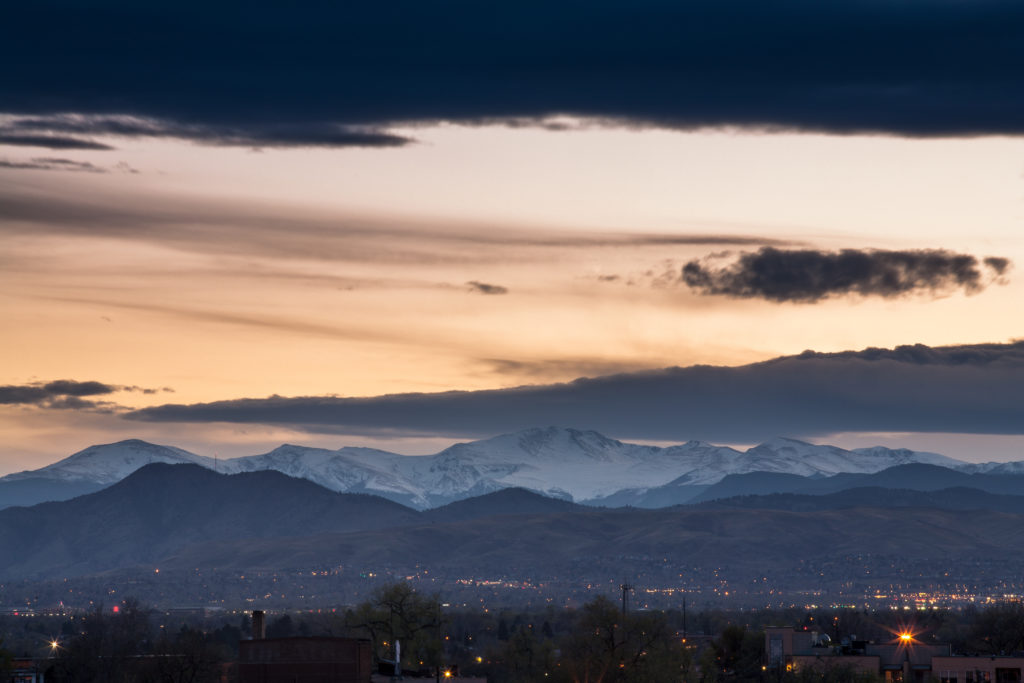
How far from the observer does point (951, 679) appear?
542 feet

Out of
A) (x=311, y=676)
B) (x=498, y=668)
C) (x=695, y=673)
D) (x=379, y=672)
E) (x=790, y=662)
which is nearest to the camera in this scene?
(x=311, y=676)

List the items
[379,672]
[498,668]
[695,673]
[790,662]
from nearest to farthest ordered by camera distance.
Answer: [379,672] < [695,673] < [790,662] < [498,668]

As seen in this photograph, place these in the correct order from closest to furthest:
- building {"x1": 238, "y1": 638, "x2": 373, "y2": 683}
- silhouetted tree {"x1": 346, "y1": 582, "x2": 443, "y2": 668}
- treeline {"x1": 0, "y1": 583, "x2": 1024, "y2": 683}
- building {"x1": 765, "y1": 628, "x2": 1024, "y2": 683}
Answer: building {"x1": 238, "y1": 638, "x2": 373, "y2": 683}, treeline {"x1": 0, "y1": 583, "x2": 1024, "y2": 683}, silhouetted tree {"x1": 346, "y1": 582, "x2": 443, "y2": 668}, building {"x1": 765, "y1": 628, "x2": 1024, "y2": 683}

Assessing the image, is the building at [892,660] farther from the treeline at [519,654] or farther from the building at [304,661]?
the building at [304,661]

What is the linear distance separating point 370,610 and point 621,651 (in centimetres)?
3381

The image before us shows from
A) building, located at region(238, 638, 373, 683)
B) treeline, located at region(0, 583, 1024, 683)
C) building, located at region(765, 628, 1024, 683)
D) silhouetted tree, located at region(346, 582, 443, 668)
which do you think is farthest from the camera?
building, located at region(765, 628, 1024, 683)

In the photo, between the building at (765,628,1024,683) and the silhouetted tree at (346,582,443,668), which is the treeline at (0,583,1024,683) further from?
the building at (765,628,1024,683)

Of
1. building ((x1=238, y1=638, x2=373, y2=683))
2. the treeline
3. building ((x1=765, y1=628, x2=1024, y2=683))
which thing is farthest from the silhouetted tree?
building ((x1=238, y1=638, x2=373, y2=683))

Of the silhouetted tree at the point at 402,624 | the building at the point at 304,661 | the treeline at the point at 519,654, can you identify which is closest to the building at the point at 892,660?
the treeline at the point at 519,654

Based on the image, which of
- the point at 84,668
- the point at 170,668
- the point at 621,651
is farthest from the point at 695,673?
the point at 84,668

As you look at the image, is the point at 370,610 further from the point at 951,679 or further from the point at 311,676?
→ the point at 951,679

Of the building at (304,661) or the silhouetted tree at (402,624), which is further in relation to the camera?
the silhouetted tree at (402,624)

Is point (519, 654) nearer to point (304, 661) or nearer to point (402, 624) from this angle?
point (402, 624)

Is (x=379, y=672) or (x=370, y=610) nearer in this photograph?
(x=379, y=672)
